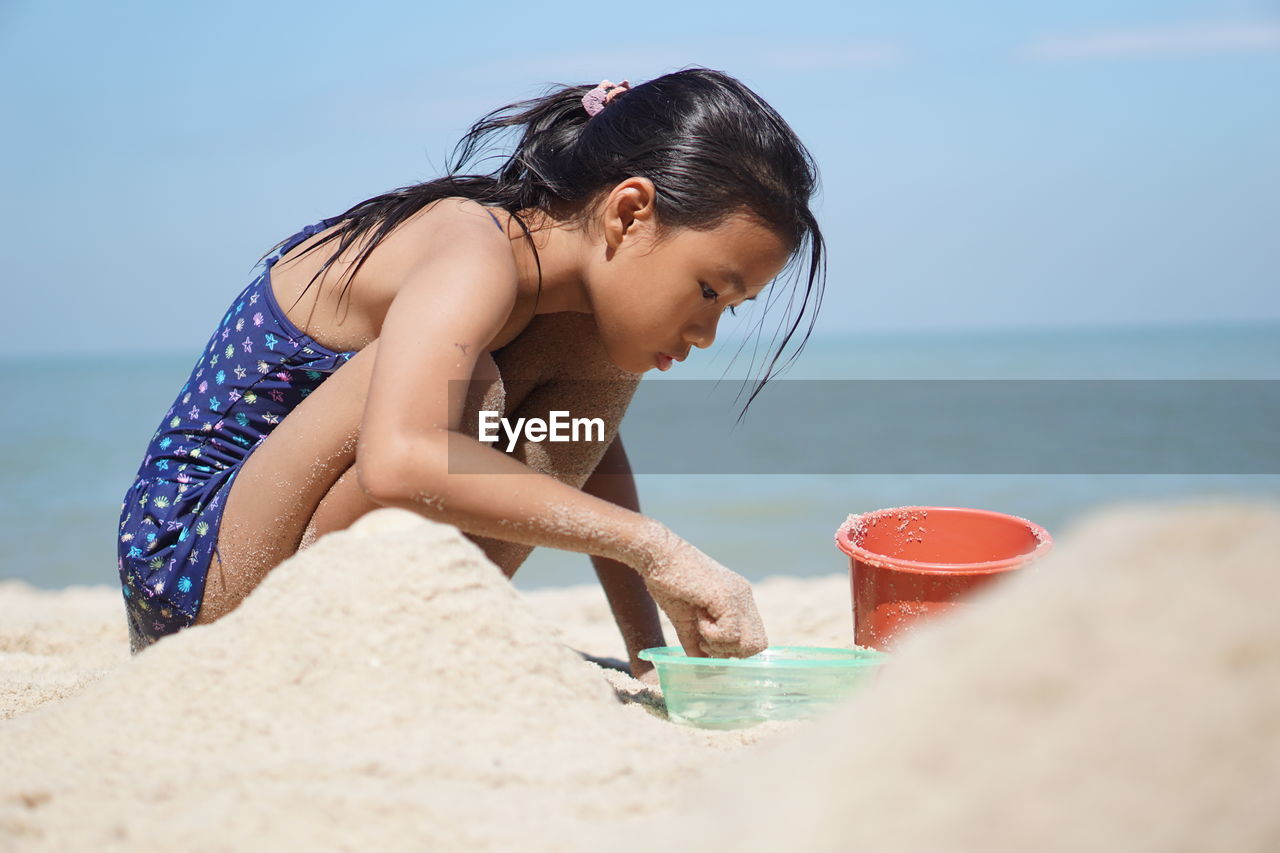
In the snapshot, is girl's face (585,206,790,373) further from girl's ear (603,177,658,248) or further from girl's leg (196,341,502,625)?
girl's leg (196,341,502,625)

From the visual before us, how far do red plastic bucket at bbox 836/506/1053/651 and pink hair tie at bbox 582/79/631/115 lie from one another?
3.59 feet

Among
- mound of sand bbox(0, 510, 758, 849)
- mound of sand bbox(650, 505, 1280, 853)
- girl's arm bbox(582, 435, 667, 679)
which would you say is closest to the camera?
mound of sand bbox(650, 505, 1280, 853)

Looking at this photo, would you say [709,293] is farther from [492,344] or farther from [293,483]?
[293,483]

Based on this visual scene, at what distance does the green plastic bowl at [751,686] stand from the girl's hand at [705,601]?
4 centimetres

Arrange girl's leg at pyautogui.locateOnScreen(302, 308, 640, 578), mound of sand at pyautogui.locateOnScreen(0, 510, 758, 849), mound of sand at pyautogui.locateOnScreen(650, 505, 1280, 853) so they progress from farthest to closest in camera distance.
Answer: girl's leg at pyautogui.locateOnScreen(302, 308, 640, 578)
mound of sand at pyautogui.locateOnScreen(0, 510, 758, 849)
mound of sand at pyautogui.locateOnScreen(650, 505, 1280, 853)

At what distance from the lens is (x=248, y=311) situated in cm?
228

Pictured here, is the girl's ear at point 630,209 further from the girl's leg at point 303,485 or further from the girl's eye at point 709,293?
the girl's leg at point 303,485

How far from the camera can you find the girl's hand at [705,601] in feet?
5.78

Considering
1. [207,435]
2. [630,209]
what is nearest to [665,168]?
[630,209]

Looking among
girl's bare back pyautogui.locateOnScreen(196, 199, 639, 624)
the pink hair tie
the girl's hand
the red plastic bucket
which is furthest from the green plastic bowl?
the pink hair tie

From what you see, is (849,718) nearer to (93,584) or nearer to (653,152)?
(653,152)

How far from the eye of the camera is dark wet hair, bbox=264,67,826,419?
6.91ft

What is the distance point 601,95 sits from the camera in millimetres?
2424

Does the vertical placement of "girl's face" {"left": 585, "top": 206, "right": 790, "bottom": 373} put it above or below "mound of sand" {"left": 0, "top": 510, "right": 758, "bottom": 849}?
above
